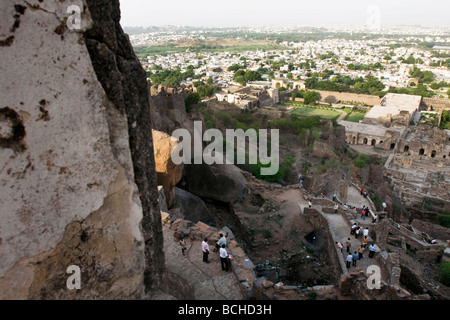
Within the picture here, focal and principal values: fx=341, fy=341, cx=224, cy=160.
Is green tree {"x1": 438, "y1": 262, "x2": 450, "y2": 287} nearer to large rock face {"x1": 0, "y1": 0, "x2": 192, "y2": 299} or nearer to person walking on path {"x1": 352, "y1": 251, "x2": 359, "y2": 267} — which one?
person walking on path {"x1": 352, "y1": 251, "x2": 359, "y2": 267}

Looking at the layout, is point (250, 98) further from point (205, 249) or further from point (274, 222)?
point (205, 249)

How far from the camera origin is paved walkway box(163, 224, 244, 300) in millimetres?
7520

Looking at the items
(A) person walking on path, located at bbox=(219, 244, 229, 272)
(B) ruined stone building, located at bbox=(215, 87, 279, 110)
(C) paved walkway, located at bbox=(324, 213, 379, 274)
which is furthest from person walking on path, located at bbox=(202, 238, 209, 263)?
(B) ruined stone building, located at bbox=(215, 87, 279, 110)

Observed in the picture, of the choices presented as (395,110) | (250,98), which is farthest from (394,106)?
(250,98)

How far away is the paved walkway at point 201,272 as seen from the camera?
752 cm

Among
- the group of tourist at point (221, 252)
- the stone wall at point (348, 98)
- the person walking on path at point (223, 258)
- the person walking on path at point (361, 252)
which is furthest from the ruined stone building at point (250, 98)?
the person walking on path at point (223, 258)

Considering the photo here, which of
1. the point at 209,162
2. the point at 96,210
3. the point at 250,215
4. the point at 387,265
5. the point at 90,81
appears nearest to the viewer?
the point at 90,81

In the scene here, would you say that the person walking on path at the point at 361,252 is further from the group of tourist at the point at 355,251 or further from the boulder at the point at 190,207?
the boulder at the point at 190,207
